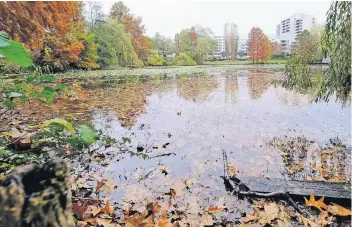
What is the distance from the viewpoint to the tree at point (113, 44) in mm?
25062

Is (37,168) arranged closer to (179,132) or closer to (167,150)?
(167,150)

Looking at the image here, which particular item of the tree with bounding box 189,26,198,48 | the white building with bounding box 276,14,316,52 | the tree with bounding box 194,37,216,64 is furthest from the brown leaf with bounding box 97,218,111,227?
the tree with bounding box 189,26,198,48

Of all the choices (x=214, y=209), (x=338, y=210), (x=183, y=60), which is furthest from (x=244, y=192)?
(x=183, y=60)

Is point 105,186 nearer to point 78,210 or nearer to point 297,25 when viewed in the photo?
point 78,210

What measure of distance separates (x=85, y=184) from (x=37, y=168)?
8.45ft

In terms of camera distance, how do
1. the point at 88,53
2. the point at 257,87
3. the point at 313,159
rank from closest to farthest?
1. the point at 313,159
2. the point at 257,87
3. the point at 88,53

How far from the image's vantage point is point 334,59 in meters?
3.99

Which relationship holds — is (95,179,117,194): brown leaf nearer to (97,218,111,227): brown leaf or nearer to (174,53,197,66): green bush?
(97,218,111,227): brown leaf

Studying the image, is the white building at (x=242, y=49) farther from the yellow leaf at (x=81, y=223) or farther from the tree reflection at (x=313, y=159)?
the yellow leaf at (x=81, y=223)

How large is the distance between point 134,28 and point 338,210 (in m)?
35.9

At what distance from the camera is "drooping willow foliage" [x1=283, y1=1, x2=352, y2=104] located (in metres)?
3.79

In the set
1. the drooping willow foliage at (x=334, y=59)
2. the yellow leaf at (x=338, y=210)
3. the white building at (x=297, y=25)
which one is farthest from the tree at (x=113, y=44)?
the yellow leaf at (x=338, y=210)

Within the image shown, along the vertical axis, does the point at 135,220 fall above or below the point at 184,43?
below

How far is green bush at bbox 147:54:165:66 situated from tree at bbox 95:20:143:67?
1089 cm
